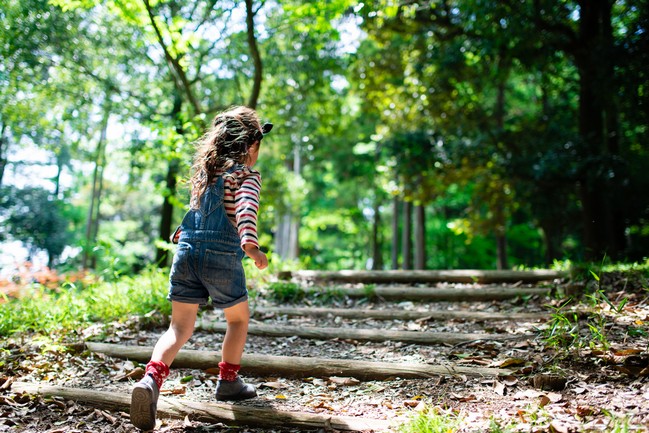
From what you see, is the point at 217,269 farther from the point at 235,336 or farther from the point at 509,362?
the point at 509,362

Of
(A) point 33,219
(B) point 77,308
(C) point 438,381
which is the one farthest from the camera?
(A) point 33,219

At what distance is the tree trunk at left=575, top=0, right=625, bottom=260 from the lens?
24.9ft

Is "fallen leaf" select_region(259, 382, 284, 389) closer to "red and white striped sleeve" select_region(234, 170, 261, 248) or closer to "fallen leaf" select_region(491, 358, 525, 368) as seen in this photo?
"red and white striped sleeve" select_region(234, 170, 261, 248)

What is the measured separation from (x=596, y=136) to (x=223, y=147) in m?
7.95

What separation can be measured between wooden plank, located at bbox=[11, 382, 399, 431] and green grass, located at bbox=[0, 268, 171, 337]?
3.41 feet

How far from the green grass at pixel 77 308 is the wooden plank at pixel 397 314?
3.65 feet

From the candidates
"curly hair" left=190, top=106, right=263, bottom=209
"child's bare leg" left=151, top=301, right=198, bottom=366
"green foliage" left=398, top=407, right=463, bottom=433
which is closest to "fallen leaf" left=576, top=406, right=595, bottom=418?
"green foliage" left=398, top=407, right=463, bottom=433

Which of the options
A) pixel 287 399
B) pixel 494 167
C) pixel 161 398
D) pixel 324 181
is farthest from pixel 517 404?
pixel 324 181

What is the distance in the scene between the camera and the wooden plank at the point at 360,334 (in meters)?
3.56

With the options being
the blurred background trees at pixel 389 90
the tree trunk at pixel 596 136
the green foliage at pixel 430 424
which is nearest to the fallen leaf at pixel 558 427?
the green foliage at pixel 430 424

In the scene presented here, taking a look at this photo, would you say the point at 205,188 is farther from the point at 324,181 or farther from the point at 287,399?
the point at 324,181

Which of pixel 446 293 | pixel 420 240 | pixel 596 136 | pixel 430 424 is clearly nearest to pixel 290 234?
pixel 420 240

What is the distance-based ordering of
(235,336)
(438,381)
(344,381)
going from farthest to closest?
(344,381)
(438,381)
(235,336)

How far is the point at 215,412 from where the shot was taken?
258 centimetres
